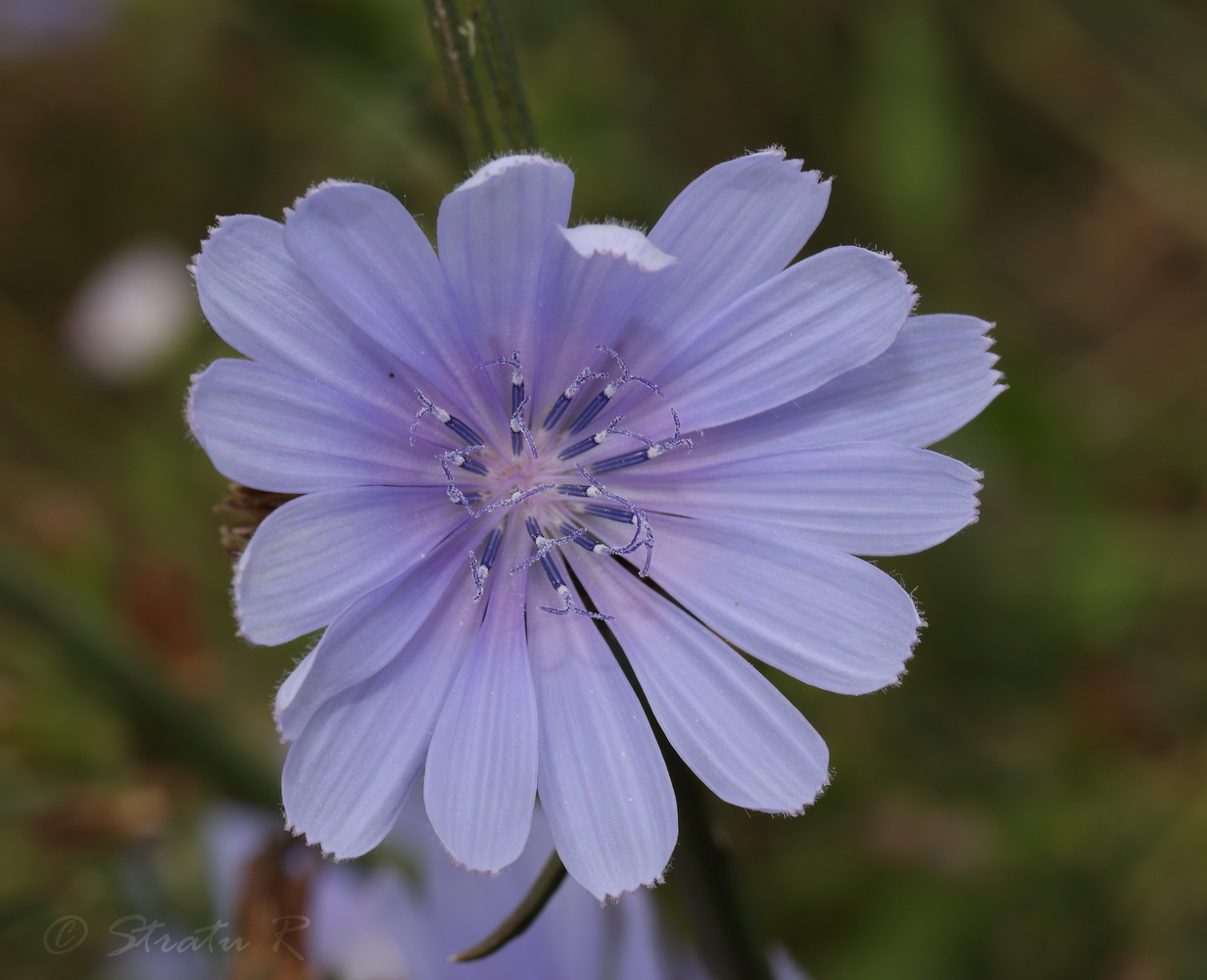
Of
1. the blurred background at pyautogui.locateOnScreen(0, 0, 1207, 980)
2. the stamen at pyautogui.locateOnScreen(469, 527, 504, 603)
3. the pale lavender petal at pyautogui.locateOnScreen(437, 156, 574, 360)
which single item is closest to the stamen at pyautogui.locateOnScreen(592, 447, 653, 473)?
the stamen at pyautogui.locateOnScreen(469, 527, 504, 603)

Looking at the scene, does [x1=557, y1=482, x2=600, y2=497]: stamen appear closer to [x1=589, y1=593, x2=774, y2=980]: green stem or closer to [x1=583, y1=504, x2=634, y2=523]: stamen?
[x1=583, y1=504, x2=634, y2=523]: stamen

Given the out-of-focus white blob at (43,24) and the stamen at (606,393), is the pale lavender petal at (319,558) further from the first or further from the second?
the out-of-focus white blob at (43,24)

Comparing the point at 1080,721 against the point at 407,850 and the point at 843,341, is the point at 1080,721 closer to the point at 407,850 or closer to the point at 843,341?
the point at 407,850

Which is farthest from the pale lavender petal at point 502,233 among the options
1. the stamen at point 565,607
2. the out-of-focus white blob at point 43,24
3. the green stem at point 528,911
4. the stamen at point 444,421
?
the out-of-focus white blob at point 43,24

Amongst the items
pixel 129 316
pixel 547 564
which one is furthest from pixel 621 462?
pixel 129 316

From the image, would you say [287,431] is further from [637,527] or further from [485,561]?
[637,527]

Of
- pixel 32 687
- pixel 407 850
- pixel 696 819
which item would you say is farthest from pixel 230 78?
pixel 696 819
